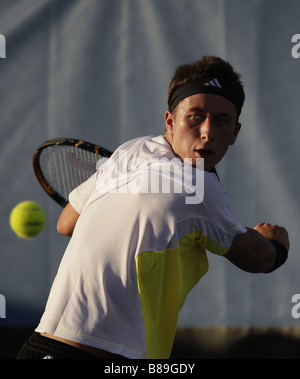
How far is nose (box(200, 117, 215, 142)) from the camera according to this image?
Answer: 185cm

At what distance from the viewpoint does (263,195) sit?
4.28 metres

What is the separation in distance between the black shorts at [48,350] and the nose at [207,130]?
0.71 meters

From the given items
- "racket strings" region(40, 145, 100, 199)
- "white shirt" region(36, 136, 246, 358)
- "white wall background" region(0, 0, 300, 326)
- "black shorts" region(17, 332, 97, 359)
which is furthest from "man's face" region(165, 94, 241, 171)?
"white wall background" region(0, 0, 300, 326)

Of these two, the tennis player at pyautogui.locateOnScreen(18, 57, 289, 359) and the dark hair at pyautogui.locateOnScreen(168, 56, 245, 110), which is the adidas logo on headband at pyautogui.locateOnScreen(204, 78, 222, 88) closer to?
the dark hair at pyautogui.locateOnScreen(168, 56, 245, 110)

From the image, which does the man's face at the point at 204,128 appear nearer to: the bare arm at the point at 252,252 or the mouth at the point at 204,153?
the mouth at the point at 204,153

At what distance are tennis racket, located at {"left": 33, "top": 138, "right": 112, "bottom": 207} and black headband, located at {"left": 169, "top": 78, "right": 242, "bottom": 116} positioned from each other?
0.76m

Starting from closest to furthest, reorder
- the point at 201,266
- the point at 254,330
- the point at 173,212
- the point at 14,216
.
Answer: the point at 173,212 → the point at 201,266 → the point at 14,216 → the point at 254,330

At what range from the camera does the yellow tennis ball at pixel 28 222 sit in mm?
3762

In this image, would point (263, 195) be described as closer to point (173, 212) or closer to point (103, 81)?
point (103, 81)

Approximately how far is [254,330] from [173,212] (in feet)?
9.29

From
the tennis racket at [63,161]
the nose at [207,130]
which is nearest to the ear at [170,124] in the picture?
the nose at [207,130]

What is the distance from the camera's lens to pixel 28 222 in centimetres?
379

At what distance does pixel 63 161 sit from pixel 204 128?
2.15 metres

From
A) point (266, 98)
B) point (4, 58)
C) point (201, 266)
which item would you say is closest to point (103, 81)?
point (4, 58)
